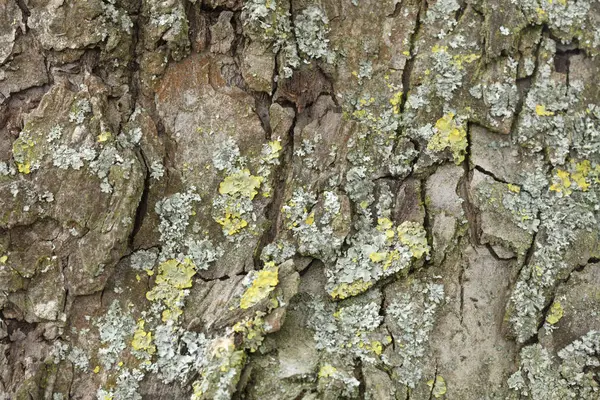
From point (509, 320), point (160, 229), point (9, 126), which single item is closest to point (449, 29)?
point (509, 320)

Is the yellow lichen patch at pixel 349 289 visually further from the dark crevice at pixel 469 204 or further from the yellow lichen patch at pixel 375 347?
the dark crevice at pixel 469 204

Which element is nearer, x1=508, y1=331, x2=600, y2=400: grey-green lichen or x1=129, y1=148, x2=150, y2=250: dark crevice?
x1=508, y1=331, x2=600, y2=400: grey-green lichen

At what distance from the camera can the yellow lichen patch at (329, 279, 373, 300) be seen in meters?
2.13

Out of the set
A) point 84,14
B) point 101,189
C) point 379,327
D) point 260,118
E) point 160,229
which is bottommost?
point 379,327

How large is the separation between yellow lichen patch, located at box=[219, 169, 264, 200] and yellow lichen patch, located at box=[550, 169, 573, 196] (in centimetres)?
107

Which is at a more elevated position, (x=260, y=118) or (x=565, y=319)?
(x=260, y=118)

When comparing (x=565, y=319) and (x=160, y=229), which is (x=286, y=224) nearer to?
(x=160, y=229)

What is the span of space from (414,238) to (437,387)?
1.76 feet

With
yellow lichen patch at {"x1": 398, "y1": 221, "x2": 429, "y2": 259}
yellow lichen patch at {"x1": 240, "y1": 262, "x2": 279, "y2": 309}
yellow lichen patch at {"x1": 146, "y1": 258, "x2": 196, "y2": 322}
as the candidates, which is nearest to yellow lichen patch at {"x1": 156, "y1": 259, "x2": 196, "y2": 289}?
yellow lichen patch at {"x1": 146, "y1": 258, "x2": 196, "y2": 322}

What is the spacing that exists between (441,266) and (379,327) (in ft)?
1.04

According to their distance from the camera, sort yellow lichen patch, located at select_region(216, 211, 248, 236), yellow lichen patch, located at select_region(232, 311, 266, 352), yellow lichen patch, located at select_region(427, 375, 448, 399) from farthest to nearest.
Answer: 1. yellow lichen patch, located at select_region(216, 211, 248, 236)
2. yellow lichen patch, located at select_region(427, 375, 448, 399)
3. yellow lichen patch, located at select_region(232, 311, 266, 352)

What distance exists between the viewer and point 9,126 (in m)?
2.17

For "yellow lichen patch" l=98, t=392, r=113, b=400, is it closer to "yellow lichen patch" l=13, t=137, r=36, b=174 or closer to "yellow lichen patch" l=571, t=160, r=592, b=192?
"yellow lichen patch" l=13, t=137, r=36, b=174

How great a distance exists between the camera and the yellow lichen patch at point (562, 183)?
2139mm
